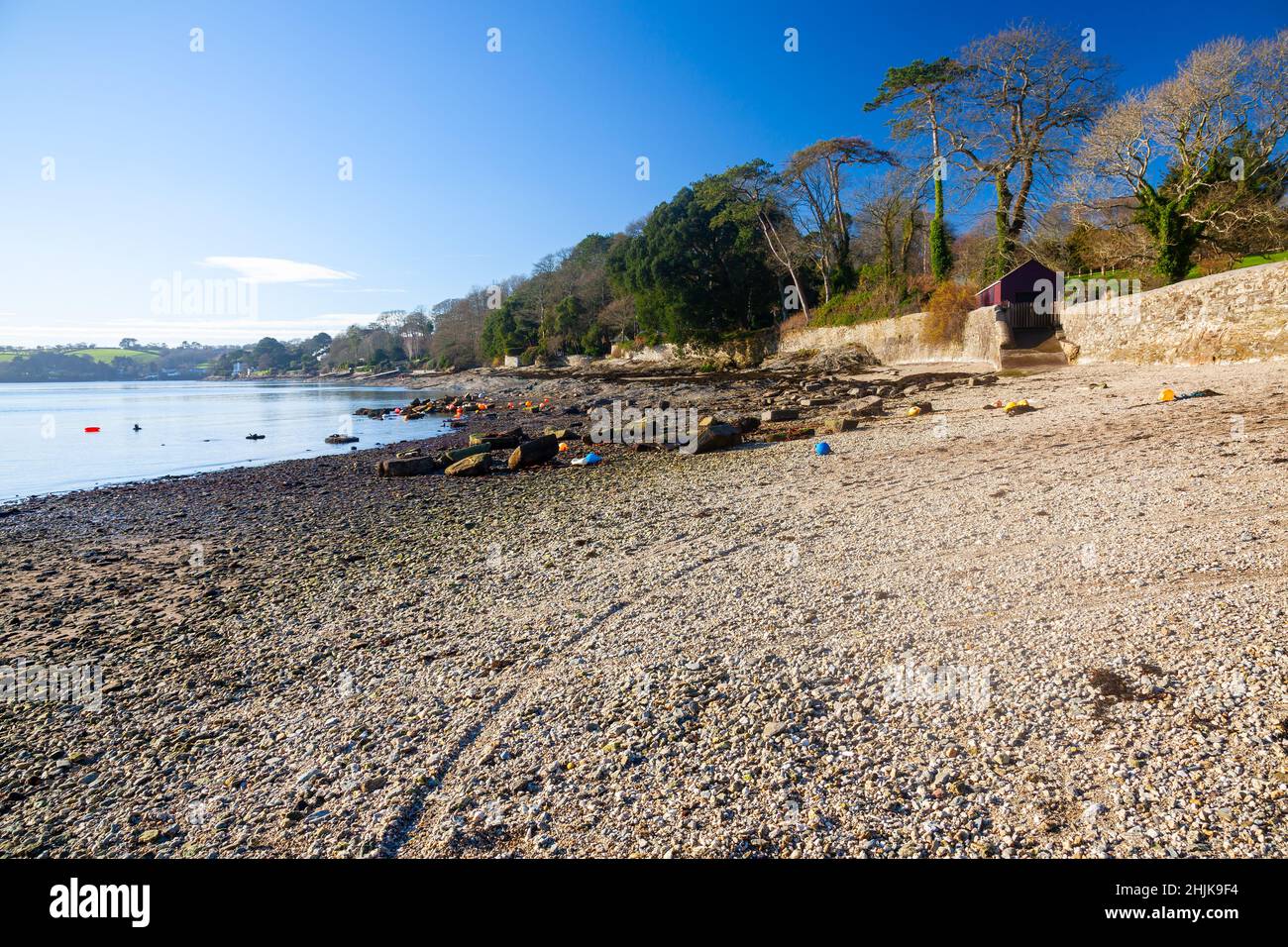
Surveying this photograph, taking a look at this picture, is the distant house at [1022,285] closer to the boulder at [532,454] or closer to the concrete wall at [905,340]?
the concrete wall at [905,340]

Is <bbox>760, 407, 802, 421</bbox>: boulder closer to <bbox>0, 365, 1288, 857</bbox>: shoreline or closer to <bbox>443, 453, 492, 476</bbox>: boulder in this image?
<bbox>443, 453, 492, 476</bbox>: boulder

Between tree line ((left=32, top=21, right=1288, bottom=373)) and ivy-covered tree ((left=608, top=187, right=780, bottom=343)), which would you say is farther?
ivy-covered tree ((left=608, top=187, right=780, bottom=343))

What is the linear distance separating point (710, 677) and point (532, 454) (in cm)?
1065

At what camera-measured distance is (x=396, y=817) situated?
3004 millimetres

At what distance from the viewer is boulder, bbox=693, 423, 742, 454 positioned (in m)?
13.5

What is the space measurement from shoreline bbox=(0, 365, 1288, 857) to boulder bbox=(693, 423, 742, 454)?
15.7 ft

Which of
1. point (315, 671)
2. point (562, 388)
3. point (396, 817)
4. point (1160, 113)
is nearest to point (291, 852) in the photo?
point (396, 817)

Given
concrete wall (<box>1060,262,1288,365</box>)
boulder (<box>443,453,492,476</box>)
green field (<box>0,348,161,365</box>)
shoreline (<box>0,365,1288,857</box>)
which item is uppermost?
green field (<box>0,348,161,365</box>)

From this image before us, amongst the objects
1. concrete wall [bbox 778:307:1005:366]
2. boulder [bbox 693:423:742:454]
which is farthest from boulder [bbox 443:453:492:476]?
concrete wall [bbox 778:307:1005:366]

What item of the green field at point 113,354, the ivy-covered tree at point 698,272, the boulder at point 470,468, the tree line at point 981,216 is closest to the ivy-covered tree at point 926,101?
the tree line at point 981,216

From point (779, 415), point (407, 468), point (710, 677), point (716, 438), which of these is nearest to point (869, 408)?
point (779, 415)
